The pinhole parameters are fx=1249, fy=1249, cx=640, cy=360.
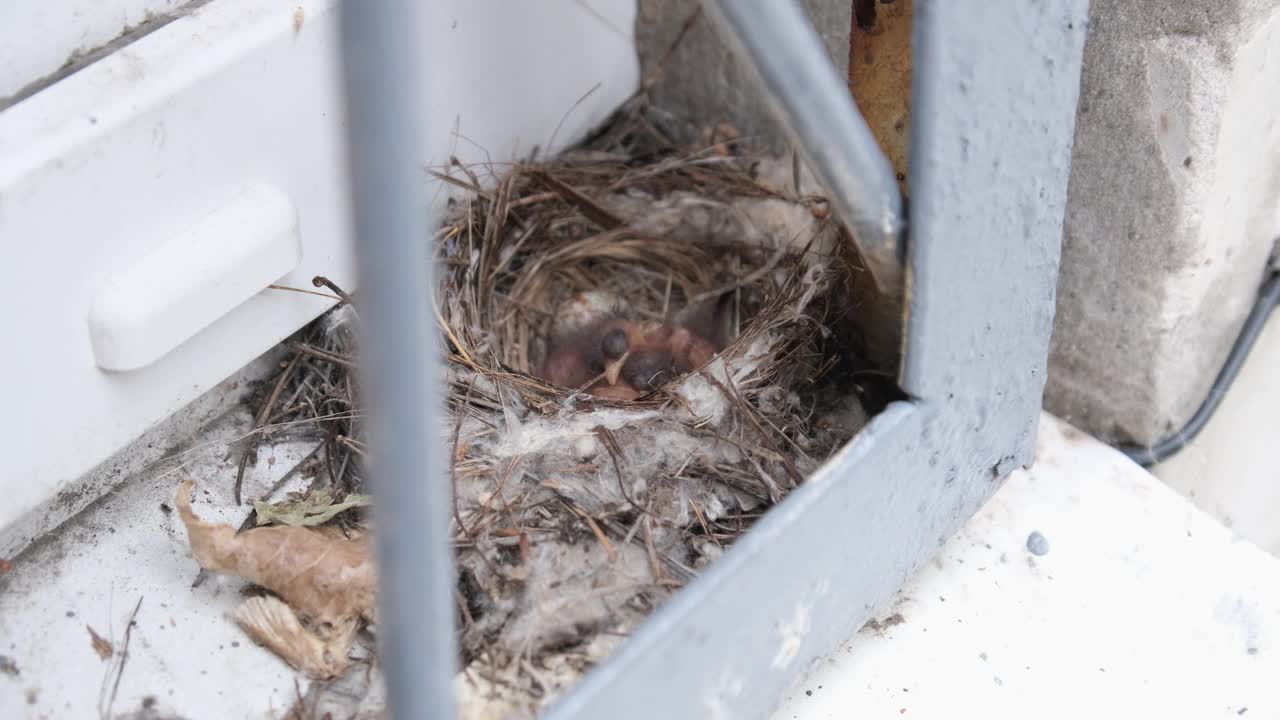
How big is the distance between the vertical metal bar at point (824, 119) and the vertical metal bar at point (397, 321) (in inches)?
13.8

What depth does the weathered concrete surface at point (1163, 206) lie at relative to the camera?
1408 millimetres

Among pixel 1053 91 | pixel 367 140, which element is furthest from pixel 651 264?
pixel 367 140

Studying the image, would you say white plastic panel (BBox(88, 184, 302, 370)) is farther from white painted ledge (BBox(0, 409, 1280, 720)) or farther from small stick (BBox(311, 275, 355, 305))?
white painted ledge (BBox(0, 409, 1280, 720))

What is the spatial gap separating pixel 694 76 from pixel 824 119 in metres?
1.05

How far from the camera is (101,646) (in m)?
1.15

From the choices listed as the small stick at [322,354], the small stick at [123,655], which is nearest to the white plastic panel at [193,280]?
the small stick at [322,354]

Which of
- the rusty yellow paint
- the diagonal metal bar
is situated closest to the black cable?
the diagonal metal bar

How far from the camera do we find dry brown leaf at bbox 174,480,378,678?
117 cm

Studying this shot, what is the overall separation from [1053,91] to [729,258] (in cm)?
70

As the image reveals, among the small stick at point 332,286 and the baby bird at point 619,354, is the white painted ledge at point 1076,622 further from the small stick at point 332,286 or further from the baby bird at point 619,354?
the small stick at point 332,286

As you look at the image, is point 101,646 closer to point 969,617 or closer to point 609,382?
point 609,382

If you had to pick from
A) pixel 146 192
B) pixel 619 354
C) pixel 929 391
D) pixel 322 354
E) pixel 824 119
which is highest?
pixel 824 119

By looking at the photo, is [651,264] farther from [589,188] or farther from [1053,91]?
[1053,91]

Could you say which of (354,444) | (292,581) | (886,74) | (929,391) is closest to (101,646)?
(292,581)
